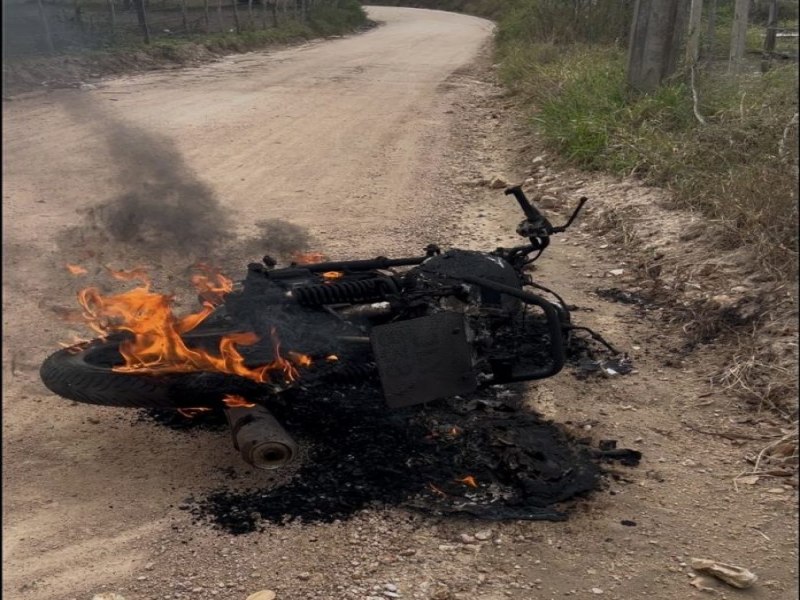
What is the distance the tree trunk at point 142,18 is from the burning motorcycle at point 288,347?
Answer: 15.5m

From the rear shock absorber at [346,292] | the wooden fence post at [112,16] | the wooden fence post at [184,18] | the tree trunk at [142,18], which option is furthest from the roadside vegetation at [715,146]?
the wooden fence post at [184,18]

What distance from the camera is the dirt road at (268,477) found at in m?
3.19

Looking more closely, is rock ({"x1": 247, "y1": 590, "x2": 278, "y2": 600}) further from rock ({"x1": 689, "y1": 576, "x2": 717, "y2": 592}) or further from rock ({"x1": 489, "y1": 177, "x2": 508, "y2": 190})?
rock ({"x1": 489, "y1": 177, "x2": 508, "y2": 190})

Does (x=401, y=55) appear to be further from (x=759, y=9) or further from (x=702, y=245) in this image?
(x=702, y=245)

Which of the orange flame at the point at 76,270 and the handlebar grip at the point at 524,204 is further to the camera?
the orange flame at the point at 76,270

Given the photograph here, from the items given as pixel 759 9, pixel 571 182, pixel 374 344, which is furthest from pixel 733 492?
pixel 759 9

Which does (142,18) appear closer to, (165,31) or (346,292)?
(165,31)

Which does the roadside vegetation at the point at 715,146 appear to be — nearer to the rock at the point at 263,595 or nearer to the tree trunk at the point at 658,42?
the tree trunk at the point at 658,42

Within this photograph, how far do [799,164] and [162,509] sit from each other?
2.78 m

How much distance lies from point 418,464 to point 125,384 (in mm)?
1391

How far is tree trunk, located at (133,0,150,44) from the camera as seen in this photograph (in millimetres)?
18328

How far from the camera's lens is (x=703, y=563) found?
3.27m

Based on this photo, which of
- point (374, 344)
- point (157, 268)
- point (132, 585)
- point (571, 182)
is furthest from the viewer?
point (571, 182)

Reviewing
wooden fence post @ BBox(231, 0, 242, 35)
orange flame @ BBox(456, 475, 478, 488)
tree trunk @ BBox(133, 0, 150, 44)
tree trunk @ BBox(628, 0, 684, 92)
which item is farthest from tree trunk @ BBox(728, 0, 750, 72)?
wooden fence post @ BBox(231, 0, 242, 35)
